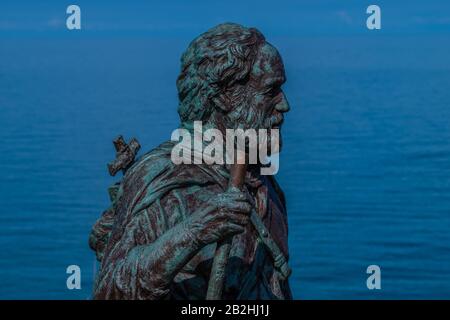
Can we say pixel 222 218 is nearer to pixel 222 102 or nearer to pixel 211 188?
pixel 211 188

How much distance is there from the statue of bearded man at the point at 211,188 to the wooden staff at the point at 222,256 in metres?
0.08

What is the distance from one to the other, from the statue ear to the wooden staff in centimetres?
45

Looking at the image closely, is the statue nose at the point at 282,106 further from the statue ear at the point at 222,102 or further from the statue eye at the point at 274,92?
the statue ear at the point at 222,102

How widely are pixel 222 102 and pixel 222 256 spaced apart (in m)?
0.70

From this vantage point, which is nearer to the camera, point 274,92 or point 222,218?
point 222,218

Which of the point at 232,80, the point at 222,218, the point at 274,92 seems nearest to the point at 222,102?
the point at 232,80

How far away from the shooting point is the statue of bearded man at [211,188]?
25.1 ft

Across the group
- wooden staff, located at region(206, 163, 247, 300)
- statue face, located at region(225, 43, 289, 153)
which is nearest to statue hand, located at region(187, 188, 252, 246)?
wooden staff, located at region(206, 163, 247, 300)

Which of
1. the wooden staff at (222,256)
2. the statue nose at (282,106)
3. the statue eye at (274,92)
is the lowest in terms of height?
the wooden staff at (222,256)

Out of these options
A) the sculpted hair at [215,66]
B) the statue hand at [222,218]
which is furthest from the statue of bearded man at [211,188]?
the statue hand at [222,218]

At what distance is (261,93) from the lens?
7.84 m

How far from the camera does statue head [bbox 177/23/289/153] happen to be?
780cm

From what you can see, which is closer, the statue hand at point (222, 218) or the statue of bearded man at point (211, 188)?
the statue hand at point (222, 218)
